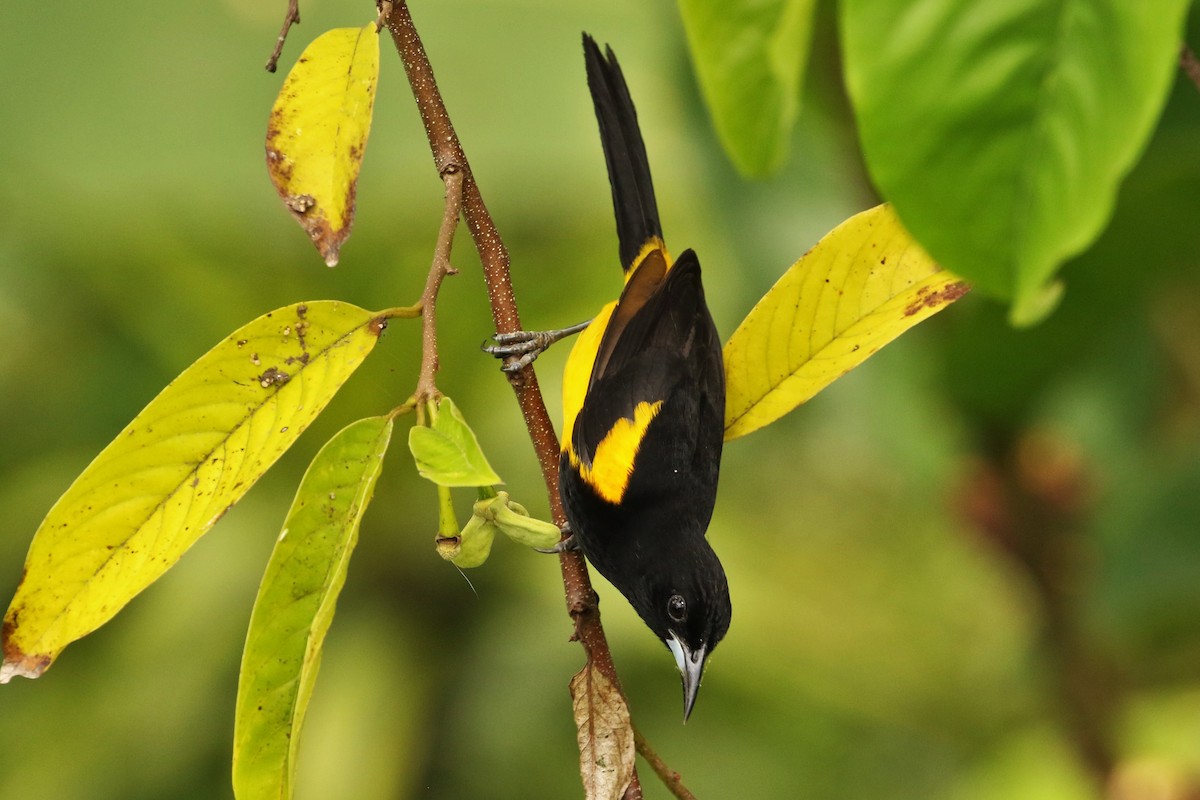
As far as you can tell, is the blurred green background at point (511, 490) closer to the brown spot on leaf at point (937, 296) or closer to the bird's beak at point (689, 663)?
the bird's beak at point (689, 663)

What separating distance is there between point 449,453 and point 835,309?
539 mm

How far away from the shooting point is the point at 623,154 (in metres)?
2.50

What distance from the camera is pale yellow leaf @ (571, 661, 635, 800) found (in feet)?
4.02

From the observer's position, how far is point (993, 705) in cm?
354

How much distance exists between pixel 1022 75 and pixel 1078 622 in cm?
250

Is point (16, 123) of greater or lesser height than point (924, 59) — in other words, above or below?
above

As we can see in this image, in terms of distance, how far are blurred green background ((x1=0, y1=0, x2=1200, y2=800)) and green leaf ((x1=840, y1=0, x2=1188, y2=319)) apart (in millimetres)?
2134

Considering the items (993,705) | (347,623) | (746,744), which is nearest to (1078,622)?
(993,705)

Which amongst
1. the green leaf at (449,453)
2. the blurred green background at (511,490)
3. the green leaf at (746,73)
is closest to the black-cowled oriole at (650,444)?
the blurred green background at (511,490)

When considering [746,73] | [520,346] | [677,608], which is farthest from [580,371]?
[746,73]

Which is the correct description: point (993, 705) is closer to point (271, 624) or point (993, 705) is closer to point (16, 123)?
point (271, 624)

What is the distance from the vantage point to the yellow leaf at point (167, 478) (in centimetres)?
112

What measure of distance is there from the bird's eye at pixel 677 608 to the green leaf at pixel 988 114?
151cm

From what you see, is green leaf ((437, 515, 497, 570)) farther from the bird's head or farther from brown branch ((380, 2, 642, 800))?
the bird's head
